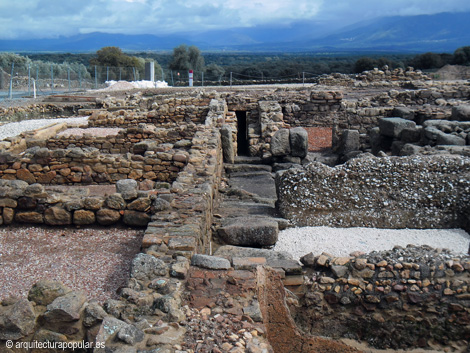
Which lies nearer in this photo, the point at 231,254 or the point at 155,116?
the point at 231,254

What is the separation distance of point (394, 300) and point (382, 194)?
285 centimetres

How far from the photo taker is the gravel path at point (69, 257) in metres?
5.29

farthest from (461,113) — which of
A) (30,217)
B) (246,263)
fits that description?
(30,217)

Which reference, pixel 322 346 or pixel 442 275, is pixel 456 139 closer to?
pixel 442 275

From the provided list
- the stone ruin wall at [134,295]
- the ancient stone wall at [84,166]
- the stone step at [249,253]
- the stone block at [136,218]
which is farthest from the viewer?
the ancient stone wall at [84,166]

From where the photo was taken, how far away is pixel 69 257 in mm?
6078

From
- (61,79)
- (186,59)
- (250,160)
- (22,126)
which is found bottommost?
(250,160)

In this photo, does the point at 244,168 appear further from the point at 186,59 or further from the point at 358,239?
the point at 186,59

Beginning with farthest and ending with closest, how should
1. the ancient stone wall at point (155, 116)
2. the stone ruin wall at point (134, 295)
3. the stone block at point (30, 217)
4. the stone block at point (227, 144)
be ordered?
the ancient stone wall at point (155, 116), the stone block at point (227, 144), the stone block at point (30, 217), the stone ruin wall at point (134, 295)

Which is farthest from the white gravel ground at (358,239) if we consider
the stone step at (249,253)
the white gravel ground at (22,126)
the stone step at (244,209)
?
the white gravel ground at (22,126)

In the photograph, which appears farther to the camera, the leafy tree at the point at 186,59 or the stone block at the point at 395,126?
the leafy tree at the point at 186,59

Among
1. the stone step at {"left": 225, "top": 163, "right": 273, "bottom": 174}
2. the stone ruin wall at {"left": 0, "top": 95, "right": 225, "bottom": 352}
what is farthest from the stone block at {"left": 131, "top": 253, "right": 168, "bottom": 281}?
the stone step at {"left": 225, "top": 163, "right": 273, "bottom": 174}

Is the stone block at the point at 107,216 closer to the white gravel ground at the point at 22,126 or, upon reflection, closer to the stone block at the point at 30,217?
the stone block at the point at 30,217

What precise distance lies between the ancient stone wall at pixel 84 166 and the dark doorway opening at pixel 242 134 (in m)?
5.82
